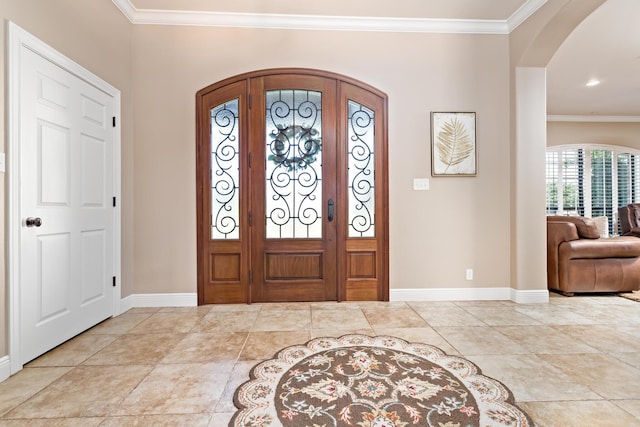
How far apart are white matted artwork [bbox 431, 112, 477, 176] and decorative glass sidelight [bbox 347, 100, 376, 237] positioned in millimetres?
709

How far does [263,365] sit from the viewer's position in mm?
2025

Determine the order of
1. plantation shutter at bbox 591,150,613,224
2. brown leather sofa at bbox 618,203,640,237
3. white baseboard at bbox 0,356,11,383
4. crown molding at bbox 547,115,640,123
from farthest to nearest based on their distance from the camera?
plantation shutter at bbox 591,150,613,224 < crown molding at bbox 547,115,640,123 < brown leather sofa at bbox 618,203,640,237 < white baseboard at bbox 0,356,11,383

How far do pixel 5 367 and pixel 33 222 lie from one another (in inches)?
35.7

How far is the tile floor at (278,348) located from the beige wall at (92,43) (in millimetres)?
561

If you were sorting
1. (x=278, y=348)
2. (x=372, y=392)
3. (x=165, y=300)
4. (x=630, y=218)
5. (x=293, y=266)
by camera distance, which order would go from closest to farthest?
(x=372, y=392)
(x=278, y=348)
(x=165, y=300)
(x=293, y=266)
(x=630, y=218)

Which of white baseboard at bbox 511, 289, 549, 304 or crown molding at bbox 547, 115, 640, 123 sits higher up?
crown molding at bbox 547, 115, 640, 123

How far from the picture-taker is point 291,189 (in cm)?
340

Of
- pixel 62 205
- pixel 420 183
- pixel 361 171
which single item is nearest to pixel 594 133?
pixel 420 183

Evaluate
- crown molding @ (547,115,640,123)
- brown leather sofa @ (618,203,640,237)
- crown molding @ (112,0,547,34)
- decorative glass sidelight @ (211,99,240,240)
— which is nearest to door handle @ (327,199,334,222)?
decorative glass sidelight @ (211,99,240,240)

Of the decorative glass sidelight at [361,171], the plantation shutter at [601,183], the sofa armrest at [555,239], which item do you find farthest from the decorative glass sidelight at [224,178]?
the plantation shutter at [601,183]

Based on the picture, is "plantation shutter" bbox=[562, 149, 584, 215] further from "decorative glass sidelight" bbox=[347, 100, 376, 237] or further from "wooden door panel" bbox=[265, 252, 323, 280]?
"wooden door panel" bbox=[265, 252, 323, 280]

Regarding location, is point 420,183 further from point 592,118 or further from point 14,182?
point 592,118

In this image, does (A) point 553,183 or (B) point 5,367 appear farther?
(A) point 553,183

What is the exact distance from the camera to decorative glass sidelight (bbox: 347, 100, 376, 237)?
3443 millimetres
